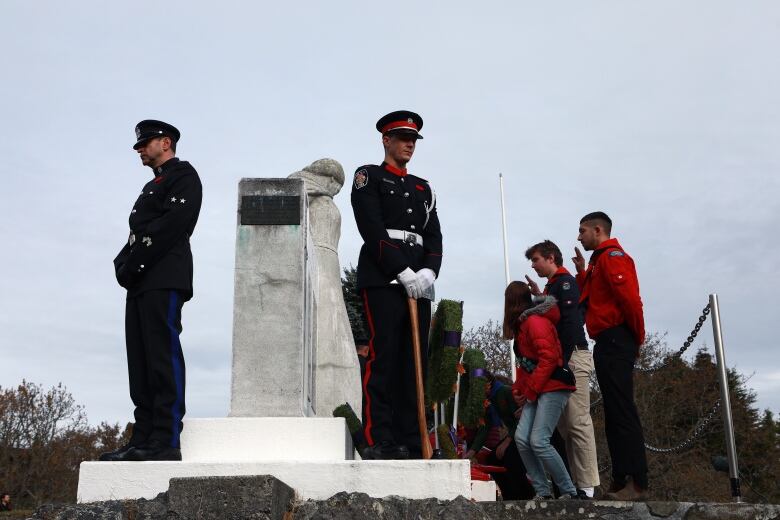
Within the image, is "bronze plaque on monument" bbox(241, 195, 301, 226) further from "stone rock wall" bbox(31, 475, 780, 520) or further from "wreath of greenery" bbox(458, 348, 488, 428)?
"wreath of greenery" bbox(458, 348, 488, 428)

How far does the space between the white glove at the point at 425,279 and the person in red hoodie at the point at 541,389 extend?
0.73 meters

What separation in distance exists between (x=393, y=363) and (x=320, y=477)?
88 centimetres

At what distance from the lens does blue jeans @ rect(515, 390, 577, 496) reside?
16.4ft

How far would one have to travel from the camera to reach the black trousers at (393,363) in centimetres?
485

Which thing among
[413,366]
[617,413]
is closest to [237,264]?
[413,366]

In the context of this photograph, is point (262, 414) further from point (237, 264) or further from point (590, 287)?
point (590, 287)

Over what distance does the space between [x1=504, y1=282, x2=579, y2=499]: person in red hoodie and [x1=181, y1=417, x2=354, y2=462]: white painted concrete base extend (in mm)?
1173

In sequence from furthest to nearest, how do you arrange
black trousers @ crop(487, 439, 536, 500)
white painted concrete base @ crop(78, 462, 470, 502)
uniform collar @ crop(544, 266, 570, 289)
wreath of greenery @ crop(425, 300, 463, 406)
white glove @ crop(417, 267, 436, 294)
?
wreath of greenery @ crop(425, 300, 463, 406) → black trousers @ crop(487, 439, 536, 500) → uniform collar @ crop(544, 266, 570, 289) → white glove @ crop(417, 267, 436, 294) → white painted concrete base @ crop(78, 462, 470, 502)

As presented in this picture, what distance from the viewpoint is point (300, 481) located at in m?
4.42

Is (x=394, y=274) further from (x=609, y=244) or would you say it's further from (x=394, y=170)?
(x=609, y=244)

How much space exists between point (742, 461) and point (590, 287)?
22585mm

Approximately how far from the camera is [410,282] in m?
4.92

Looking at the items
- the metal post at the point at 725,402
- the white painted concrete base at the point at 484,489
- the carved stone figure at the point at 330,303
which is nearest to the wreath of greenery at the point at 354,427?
the white painted concrete base at the point at 484,489

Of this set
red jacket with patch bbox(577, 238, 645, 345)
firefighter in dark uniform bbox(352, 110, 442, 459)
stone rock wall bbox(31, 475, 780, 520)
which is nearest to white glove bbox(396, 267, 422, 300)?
firefighter in dark uniform bbox(352, 110, 442, 459)
